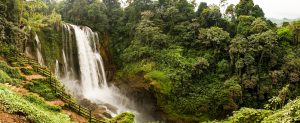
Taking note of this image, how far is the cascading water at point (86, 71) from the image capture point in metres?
31.5

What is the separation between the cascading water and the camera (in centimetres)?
3153

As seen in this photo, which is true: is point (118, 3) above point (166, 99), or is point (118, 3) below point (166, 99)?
above

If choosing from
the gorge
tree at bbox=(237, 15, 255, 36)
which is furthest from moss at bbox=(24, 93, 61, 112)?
tree at bbox=(237, 15, 255, 36)

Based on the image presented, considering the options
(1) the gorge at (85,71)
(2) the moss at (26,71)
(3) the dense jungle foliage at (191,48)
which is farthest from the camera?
(1) the gorge at (85,71)

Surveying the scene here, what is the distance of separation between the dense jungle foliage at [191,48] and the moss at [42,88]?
643 cm

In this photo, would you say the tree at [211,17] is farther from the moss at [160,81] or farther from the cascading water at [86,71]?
the cascading water at [86,71]

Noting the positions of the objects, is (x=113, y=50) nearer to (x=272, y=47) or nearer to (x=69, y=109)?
(x=272, y=47)

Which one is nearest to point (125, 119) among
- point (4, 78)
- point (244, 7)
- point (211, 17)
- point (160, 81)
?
point (4, 78)

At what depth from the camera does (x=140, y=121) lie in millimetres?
29641

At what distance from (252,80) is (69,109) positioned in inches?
717

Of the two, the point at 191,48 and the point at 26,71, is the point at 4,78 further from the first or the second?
the point at 191,48

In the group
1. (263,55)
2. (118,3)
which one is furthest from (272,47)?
(118,3)

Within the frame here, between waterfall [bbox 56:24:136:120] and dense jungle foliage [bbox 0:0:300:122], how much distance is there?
6.97 feet

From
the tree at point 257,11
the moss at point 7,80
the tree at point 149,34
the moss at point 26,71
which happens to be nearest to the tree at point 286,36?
the tree at point 257,11
